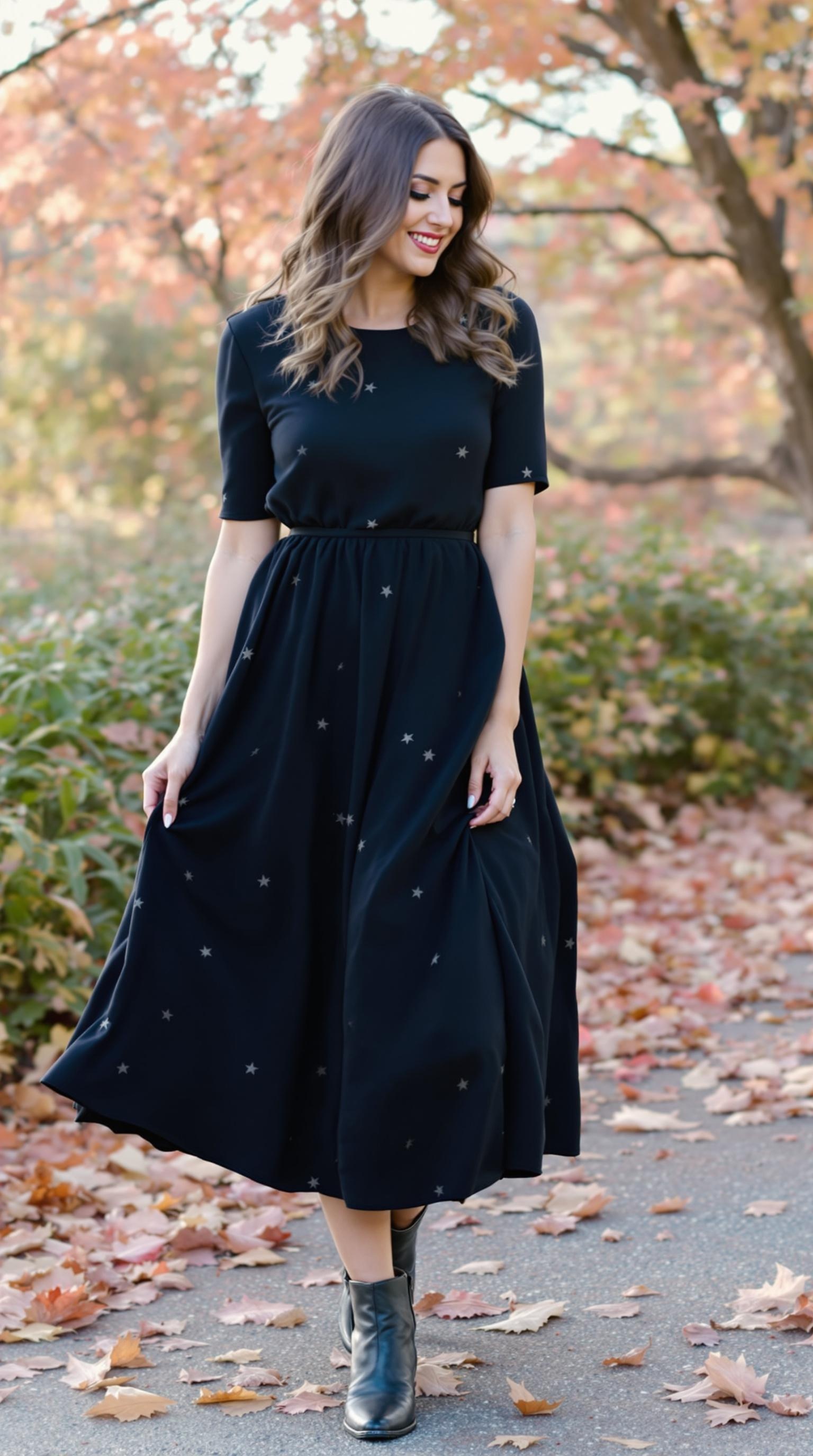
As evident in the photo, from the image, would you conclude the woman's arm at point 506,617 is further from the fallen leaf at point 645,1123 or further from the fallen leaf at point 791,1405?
the fallen leaf at point 645,1123

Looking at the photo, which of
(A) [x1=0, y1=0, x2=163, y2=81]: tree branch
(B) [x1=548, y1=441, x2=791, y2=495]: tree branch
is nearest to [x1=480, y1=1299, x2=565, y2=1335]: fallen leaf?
(A) [x1=0, y1=0, x2=163, y2=81]: tree branch

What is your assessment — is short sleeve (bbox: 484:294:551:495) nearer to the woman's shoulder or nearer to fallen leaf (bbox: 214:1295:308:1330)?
the woman's shoulder

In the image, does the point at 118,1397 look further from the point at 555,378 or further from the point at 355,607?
the point at 555,378

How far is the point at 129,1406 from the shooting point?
2.30m

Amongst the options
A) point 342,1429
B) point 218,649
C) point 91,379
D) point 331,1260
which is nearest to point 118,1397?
point 342,1429

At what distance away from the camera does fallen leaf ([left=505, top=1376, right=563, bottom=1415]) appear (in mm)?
2215

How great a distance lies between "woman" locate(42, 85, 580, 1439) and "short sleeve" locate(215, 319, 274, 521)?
0.18 feet

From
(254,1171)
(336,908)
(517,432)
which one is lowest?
(254,1171)

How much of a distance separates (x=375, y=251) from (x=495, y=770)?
831mm

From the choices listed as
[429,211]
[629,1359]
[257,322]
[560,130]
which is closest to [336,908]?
[629,1359]

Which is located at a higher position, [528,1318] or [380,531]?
[380,531]

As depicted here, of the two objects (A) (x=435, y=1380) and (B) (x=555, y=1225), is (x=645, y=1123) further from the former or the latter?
(A) (x=435, y=1380)

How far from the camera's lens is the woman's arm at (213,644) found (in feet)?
7.80

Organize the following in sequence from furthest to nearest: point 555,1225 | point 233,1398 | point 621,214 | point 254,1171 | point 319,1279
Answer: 1. point 621,214
2. point 555,1225
3. point 319,1279
4. point 233,1398
5. point 254,1171
